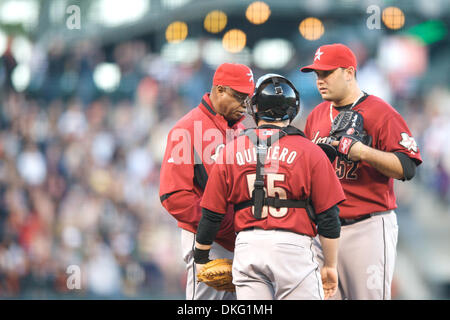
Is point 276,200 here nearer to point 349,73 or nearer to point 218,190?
point 218,190

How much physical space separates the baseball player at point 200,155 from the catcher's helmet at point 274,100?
0.45 metres

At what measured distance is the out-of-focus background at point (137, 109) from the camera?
764cm

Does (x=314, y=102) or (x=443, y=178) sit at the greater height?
(x=314, y=102)

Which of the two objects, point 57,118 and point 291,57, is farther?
point 291,57

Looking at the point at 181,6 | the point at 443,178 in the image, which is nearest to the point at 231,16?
the point at 181,6

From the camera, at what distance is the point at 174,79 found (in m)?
9.82

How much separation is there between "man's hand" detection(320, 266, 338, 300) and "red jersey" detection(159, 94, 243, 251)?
615 millimetres

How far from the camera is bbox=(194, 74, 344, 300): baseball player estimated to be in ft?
8.86

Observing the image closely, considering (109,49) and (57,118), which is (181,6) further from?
Answer: (57,118)

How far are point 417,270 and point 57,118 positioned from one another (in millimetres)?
5295

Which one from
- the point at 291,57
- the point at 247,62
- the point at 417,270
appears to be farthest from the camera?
the point at 291,57

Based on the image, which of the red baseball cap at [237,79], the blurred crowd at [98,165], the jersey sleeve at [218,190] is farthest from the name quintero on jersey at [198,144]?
the blurred crowd at [98,165]

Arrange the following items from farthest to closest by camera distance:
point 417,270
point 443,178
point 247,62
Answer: point 247,62
point 443,178
point 417,270

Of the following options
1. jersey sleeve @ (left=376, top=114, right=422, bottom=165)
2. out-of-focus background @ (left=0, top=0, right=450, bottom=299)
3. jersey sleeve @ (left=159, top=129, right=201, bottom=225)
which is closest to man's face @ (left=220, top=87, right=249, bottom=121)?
jersey sleeve @ (left=159, top=129, right=201, bottom=225)
